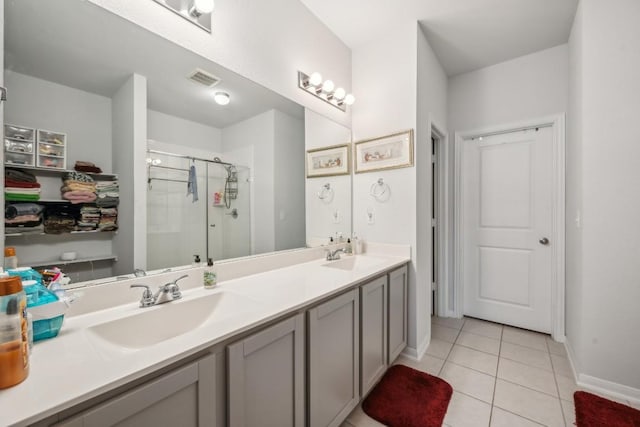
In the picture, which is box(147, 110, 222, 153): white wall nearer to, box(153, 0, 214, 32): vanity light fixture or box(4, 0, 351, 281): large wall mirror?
box(4, 0, 351, 281): large wall mirror

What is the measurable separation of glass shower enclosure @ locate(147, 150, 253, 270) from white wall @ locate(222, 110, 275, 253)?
6cm

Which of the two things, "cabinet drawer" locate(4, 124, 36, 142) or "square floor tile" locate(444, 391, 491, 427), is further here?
"square floor tile" locate(444, 391, 491, 427)

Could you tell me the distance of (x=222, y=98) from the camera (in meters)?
1.50

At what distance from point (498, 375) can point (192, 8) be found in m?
2.97

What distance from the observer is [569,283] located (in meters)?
2.25

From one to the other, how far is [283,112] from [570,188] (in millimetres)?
2449

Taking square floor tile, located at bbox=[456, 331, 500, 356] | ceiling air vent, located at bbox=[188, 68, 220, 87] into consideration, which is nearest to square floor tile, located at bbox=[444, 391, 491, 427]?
square floor tile, located at bbox=[456, 331, 500, 356]

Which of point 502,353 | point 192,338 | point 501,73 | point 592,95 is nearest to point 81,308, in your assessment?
point 192,338

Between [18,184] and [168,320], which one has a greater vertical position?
[18,184]

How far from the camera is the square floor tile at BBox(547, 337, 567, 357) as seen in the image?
2.21 metres

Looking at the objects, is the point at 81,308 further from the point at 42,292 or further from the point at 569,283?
the point at 569,283

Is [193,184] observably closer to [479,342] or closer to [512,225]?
[479,342]

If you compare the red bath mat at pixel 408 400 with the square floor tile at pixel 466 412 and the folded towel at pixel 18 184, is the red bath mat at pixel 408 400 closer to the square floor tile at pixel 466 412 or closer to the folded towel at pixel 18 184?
the square floor tile at pixel 466 412

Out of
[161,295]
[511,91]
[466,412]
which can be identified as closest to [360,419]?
[466,412]
